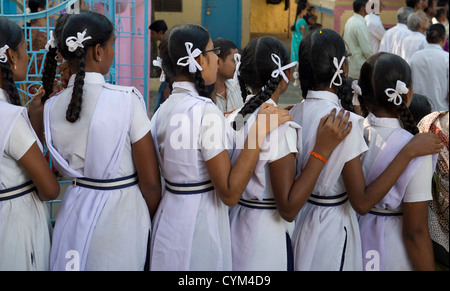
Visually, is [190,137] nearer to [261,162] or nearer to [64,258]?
[261,162]

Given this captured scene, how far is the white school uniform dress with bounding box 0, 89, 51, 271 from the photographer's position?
6.60 feet

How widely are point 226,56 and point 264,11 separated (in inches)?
353

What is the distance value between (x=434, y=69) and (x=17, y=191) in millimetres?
4989

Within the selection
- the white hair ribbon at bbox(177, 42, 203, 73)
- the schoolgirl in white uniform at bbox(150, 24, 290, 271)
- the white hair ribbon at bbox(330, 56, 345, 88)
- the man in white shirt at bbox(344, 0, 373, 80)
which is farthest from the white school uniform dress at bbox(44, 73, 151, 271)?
the man in white shirt at bbox(344, 0, 373, 80)

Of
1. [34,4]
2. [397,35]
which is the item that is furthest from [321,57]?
[397,35]

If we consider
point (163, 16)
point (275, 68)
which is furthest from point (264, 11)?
point (275, 68)

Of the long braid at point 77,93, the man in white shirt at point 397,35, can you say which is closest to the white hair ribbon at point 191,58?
the long braid at point 77,93

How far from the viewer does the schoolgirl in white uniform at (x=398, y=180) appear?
85.4 inches

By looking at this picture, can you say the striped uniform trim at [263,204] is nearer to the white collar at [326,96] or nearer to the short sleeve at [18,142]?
the white collar at [326,96]

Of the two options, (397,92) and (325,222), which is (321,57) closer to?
(397,92)

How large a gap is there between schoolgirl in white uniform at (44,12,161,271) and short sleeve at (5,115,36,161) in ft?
0.32

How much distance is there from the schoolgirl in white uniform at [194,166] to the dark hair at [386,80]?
16.9 inches

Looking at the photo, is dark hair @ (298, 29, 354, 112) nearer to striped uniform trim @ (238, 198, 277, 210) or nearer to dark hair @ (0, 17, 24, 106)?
striped uniform trim @ (238, 198, 277, 210)

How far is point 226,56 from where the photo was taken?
3609 millimetres
